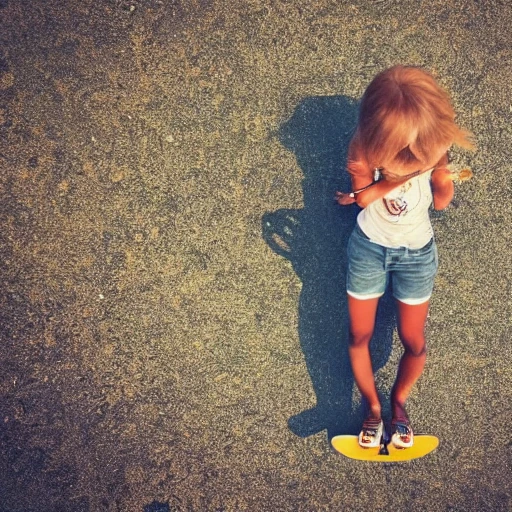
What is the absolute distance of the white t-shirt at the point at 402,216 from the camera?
2178mm

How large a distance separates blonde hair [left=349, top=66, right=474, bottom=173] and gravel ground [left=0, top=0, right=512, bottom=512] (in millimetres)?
791

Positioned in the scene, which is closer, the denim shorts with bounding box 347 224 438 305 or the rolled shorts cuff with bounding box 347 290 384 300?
the denim shorts with bounding box 347 224 438 305

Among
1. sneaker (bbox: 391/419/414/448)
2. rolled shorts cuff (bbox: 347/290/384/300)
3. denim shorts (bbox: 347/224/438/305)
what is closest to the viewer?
denim shorts (bbox: 347/224/438/305)

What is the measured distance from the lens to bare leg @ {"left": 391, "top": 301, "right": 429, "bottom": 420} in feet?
8.16

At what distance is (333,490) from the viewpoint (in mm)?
2762

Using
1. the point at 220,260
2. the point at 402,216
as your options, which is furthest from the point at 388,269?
the point at 220,260

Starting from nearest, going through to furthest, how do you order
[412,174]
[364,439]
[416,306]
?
1. [412,174]
2. [416,306]
3. [364,439]

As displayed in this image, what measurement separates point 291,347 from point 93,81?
77.2 inches

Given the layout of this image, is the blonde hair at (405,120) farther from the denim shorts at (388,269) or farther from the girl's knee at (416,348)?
the girl's knee at (416,348)

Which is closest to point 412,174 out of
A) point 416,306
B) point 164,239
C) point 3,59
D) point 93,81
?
point 416,306

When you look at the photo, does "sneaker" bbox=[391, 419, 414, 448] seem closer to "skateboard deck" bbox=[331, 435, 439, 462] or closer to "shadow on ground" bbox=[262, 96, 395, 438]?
"skateboard deck" bbox=[331, 435, 439, 462]

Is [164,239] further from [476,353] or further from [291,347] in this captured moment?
[476,353]

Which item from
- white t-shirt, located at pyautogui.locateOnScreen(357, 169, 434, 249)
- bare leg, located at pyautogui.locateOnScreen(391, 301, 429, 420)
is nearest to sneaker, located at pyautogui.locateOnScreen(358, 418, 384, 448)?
bare leg, located at pyautogui.locateOnScreen(391, 301, 429, 420)

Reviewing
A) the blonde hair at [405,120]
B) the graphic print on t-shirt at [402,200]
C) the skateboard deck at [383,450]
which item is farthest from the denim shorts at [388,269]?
the skateboard deck at [383,450]
